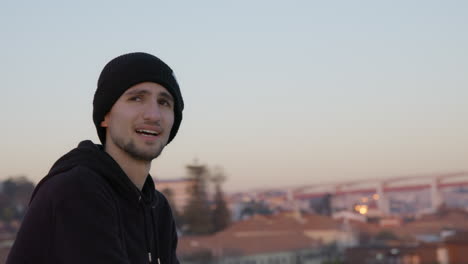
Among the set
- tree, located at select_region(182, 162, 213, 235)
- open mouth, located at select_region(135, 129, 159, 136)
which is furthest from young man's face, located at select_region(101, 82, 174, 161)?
tree, located at select_region(182, 162, 213, 235)

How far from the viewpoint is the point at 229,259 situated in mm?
A: 74688

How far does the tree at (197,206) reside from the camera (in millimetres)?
78750

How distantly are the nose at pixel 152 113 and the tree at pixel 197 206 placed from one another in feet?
252

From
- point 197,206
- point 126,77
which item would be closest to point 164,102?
point 126,77

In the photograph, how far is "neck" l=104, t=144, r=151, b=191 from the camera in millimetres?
1895

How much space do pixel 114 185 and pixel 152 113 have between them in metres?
0.23

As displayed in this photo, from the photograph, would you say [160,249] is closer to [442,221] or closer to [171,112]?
[171,112]

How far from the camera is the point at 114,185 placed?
5.95 ft

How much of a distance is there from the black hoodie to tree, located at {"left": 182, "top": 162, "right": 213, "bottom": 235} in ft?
253

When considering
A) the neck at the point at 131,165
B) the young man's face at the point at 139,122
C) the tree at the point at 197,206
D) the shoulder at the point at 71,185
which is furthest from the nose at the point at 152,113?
the tree at the point at 197,206

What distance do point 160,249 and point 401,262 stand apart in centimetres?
6904

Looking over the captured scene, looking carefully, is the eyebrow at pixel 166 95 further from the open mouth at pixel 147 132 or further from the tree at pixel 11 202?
the tree at pixel 11 202

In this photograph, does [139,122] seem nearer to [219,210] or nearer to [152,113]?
[152,113]

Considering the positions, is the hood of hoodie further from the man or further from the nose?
the nose
